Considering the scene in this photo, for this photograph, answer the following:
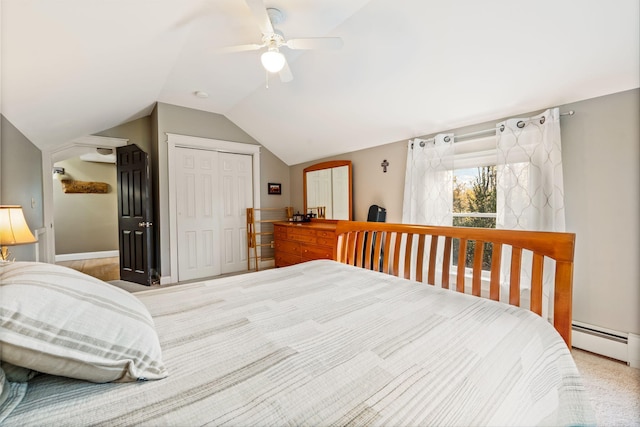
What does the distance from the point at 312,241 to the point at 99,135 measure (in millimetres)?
3461

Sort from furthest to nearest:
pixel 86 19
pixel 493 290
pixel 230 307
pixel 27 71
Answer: pixel 27 71 → pixel 86 19 → pixel 493 290 → pixel 230 307

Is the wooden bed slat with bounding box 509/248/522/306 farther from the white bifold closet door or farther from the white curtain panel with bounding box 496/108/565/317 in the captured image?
the white bifold closet door

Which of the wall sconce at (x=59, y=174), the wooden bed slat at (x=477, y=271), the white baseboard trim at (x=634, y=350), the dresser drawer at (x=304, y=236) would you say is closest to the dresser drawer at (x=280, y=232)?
the dresser drawer at (x=304, y=236)

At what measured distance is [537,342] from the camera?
0.95 meters

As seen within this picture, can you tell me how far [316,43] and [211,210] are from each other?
3.20 meters

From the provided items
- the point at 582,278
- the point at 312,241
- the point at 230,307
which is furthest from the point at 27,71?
the point at 582,278

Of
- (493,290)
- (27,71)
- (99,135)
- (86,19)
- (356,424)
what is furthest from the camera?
(99,135)

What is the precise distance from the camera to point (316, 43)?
194 cm

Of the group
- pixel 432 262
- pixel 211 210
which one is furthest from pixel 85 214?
pixel 432 262

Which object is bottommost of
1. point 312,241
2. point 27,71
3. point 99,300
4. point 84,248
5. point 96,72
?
point 84,248

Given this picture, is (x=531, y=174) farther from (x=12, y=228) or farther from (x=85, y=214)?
(x=85, y=214)

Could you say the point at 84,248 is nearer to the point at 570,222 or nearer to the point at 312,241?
the point at 312,241

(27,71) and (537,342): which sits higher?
(27,71)

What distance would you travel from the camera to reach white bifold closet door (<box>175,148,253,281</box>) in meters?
4.02
